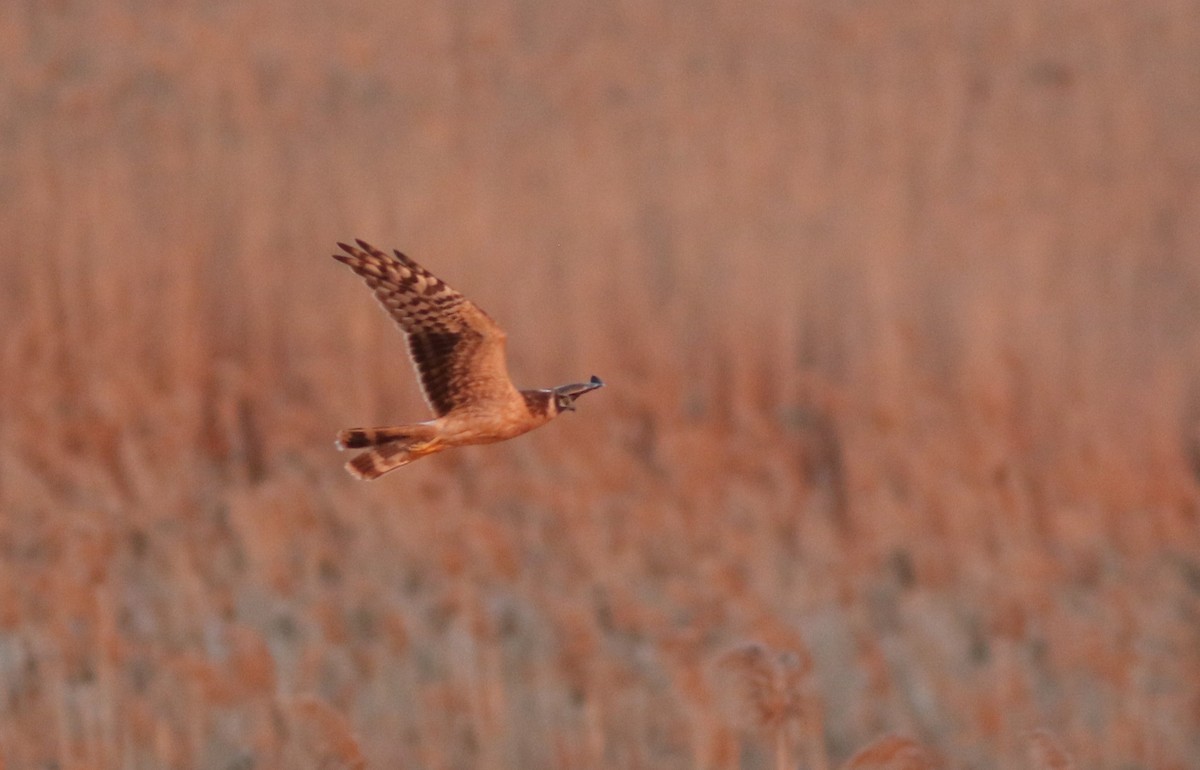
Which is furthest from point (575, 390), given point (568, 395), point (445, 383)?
point (445, 383)

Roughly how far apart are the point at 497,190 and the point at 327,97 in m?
1.15

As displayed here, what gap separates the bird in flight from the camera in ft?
6.75

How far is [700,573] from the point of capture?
193 inches

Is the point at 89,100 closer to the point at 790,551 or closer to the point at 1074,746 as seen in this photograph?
the point at 790,551

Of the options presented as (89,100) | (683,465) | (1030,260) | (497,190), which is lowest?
(683,465)

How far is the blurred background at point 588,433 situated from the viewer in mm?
4375

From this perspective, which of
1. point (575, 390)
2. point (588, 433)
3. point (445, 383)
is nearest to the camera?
point (575, 390)

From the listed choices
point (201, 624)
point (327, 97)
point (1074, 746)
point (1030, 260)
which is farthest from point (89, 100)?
point (1074, 746)

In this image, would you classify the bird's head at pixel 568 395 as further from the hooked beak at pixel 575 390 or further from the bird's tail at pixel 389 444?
the bird's tail at pixel 389 444

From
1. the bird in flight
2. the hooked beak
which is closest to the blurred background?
the bird in flight

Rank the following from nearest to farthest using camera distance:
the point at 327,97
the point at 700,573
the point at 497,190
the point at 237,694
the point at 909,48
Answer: the point at 237,694 → the point at 700,573 → the point at 497,190 → the point at 327,97 → the point at 909,48

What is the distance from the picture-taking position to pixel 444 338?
2.30 meters

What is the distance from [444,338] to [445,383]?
85 millimetres

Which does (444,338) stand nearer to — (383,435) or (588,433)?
(383,435)
